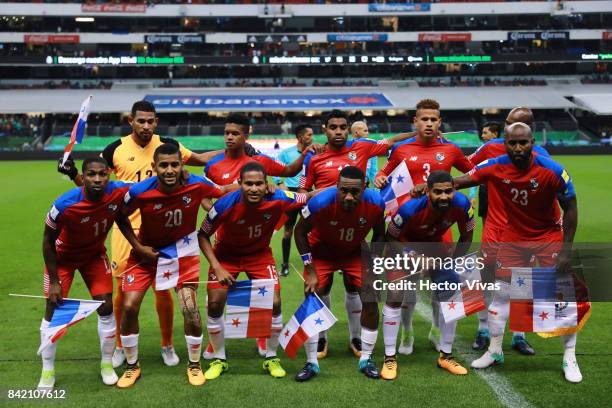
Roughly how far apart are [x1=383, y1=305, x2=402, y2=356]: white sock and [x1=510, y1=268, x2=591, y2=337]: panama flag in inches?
43.7

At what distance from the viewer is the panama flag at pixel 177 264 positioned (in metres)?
6.17

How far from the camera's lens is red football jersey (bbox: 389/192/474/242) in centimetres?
618

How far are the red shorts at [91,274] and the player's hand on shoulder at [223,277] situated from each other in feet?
3.65

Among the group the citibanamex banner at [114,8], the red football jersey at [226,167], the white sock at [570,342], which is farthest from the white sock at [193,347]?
the citibanamex banner at [114,8]

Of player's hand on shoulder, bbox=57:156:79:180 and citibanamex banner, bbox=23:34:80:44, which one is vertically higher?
citibanamex banner, bbox=23:34:80:44

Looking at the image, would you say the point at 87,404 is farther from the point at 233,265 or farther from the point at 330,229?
the point at 330,229

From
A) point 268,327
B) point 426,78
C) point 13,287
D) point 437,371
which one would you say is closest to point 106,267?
point 268,327

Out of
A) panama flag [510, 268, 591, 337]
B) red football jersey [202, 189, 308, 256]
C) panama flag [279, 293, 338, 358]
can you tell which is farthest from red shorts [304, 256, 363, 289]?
panama flag [510, 268, 591, 337]

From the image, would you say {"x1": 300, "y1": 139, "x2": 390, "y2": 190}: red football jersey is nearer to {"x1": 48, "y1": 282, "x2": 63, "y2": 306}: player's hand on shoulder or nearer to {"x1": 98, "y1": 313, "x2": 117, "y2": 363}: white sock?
{"x1": 98, "y1": 313, "x2": 117, "y2": 363}: white sock

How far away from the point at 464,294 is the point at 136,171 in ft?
12.1

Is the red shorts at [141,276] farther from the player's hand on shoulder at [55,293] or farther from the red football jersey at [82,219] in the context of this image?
the player's hand on shoulder at [55,293]

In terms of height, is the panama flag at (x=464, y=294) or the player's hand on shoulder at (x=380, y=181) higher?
the player's hand on shoulder at (x=380, y=181)

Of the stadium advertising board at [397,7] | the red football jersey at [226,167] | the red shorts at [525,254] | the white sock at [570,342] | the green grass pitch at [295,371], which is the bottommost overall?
the green grass pitch at [295,371]

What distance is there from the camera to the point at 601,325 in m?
7.57
